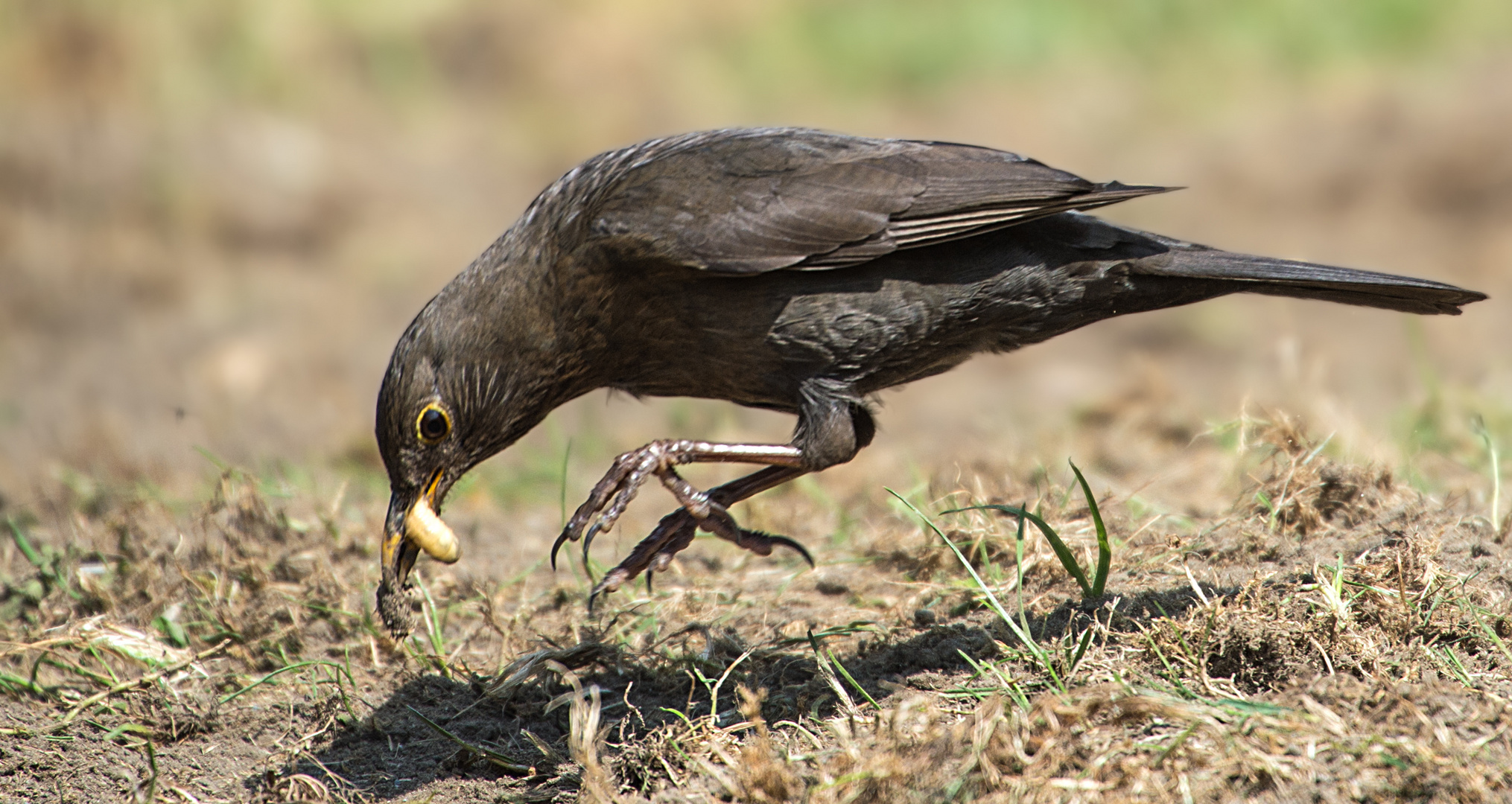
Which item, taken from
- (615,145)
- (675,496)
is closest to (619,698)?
(675,496)

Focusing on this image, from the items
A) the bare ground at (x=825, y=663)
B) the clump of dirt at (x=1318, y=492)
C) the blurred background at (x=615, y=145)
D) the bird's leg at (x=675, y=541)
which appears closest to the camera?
the bare ground at (x=825, y=663)

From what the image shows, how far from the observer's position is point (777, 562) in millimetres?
4645

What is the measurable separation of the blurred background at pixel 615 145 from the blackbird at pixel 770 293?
1243mm

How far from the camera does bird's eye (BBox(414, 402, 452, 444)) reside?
3869 mm

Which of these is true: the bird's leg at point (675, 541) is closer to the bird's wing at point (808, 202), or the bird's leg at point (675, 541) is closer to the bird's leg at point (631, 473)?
the bird's leg at point (631, 473)

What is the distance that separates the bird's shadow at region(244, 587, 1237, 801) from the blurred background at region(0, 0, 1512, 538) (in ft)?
4.56

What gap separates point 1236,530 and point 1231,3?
10.3m

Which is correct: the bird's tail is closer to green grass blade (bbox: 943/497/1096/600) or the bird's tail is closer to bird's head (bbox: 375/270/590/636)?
green grass blade (bbox: 943/497/1096/600)

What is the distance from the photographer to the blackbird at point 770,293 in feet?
12.7

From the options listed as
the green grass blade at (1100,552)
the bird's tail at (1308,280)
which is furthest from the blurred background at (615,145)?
the green grass blade at (1100,552)

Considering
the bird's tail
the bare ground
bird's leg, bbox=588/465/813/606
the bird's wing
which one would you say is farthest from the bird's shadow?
the bird's wing

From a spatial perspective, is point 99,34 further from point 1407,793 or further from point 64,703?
point 1407,793

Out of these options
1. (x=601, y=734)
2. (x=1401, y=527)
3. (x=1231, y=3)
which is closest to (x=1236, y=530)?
(x=1401, y=527)

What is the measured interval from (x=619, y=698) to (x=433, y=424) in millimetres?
965
